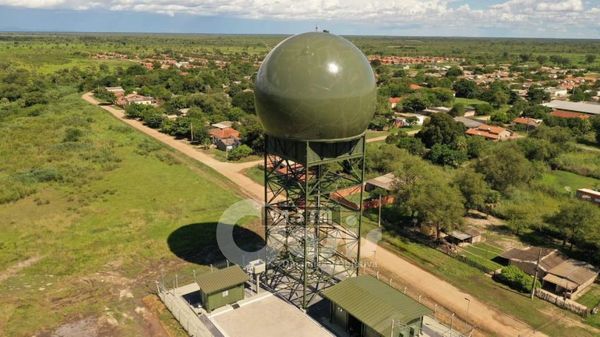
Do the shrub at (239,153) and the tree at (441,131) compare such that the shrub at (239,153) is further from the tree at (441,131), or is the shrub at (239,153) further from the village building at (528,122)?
the village building at (528,122)

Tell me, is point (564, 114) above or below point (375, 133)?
above

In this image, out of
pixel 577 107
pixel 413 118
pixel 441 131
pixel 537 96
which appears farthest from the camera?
pixel 537 96

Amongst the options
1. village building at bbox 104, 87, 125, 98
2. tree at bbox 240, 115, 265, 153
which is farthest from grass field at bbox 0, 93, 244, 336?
village building at bbox 104, 87, 125, 98

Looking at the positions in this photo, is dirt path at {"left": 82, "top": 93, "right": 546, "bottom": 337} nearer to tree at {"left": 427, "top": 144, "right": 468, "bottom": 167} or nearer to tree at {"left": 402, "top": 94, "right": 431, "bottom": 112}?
tree at {"left": 427, "top": 144, "right": 468, "bottom": 167}

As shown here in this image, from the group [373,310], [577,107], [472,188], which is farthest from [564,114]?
[373,310]

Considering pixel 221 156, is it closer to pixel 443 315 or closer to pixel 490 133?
pixel 443 315

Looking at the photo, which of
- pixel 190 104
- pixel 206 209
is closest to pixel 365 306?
pixel 206 209
